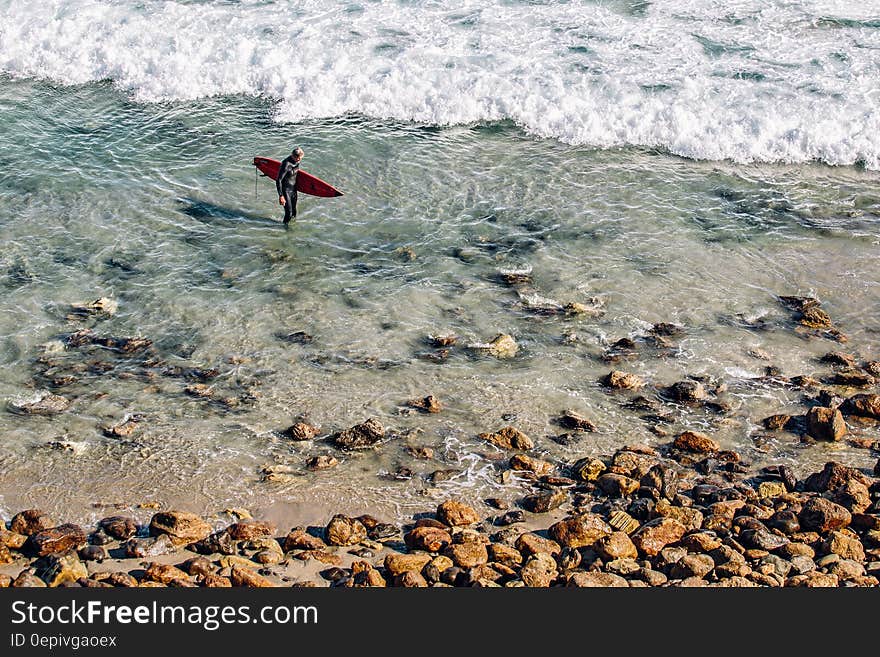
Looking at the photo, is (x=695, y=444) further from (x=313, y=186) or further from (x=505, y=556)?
(x=313, y=186)

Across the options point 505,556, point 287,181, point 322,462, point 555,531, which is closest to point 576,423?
point 555,531

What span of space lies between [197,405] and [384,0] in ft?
62.4

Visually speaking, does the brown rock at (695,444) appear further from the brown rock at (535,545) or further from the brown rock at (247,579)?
the brown rock at (247,579)

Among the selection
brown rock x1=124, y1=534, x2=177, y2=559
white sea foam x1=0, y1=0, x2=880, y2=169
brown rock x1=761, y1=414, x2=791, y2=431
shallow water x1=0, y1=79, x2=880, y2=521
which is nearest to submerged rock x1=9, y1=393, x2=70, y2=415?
shallow water x1=0, y1=79, x2=880, y2=521

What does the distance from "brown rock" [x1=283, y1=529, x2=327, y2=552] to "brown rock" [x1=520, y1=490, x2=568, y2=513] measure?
248cm

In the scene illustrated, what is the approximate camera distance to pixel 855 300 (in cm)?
1524

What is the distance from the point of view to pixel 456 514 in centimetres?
1024

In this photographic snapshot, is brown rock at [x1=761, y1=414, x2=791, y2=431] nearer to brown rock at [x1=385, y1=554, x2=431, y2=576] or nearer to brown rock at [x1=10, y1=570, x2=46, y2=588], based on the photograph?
brown rock at [x1=385, y1=554, x2=431, y2=576]

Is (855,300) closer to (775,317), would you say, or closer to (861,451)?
(775,317)

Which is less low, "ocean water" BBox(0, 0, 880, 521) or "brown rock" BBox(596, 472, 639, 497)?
"ocean water" BBox(0, 0, 880, 521)

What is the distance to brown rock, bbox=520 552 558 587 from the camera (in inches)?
355

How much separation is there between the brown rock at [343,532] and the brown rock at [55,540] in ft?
8.95

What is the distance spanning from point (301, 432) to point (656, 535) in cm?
489

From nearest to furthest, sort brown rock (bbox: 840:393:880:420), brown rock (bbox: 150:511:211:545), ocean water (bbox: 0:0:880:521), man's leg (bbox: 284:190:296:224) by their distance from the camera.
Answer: brown rock (bbox: 150:511:211:545)
ocean water (bbox: 0:0:880:521)
brown rock (bbox: 840:393:880:420)
man's leg (bbox: 284:190:296:224)
